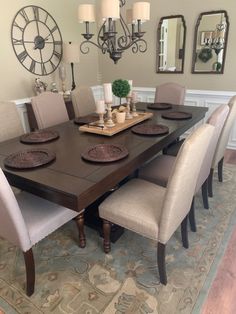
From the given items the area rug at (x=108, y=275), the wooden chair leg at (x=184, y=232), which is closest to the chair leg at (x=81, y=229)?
the area rug at (x=108, y=275)

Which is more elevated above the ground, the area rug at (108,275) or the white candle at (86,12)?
the white candle at (86,12)

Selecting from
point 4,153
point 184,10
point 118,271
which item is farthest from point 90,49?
point 118,271

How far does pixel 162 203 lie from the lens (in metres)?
1.52

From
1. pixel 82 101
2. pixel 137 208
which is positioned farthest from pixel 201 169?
pixel 82 101

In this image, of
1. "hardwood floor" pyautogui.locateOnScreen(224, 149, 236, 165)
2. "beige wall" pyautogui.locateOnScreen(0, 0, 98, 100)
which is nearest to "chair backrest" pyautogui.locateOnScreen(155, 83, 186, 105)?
"hardwood floor" pyautogui.locateOnScreen(224, 149, 236, 165)

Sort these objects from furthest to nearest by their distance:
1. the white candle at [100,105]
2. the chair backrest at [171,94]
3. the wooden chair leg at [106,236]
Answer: the chair backrest at [171,94], the white candle at [100,105], the wooden chair leg at [106,236]

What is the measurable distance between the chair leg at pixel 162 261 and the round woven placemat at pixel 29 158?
86cm

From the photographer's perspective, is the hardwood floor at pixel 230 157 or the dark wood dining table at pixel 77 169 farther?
the hardwood floor at pixel 230 157

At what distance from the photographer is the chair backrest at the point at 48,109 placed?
8.18 feet

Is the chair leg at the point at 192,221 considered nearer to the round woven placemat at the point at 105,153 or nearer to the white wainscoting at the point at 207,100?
the round woven placemat at the point at 105,153

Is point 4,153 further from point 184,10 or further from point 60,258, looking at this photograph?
point 184,10

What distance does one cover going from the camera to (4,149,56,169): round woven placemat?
148 centimetres

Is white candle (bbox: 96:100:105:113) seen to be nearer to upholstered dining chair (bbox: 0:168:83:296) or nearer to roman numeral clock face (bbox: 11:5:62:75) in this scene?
upholstered dining chair (bbox: 0:168:83:296)

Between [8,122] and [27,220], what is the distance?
1161 mm
